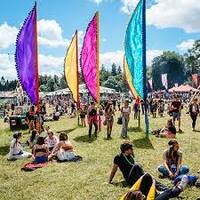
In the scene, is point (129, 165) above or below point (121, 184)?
above

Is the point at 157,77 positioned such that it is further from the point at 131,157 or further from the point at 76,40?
the point at 131,157

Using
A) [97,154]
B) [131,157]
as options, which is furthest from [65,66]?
[131,157]

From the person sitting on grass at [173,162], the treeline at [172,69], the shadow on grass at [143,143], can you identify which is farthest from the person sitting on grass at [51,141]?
the treeline at [172,69]

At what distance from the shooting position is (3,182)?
12164 mm

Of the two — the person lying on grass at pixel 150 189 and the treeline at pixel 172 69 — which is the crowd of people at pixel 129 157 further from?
the treeline at pixel 172 69

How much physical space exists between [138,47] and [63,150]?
6.59 m

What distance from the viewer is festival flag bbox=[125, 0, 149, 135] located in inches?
736

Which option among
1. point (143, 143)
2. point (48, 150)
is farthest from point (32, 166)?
point (143, 143)

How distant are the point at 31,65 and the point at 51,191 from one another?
8.25 meters

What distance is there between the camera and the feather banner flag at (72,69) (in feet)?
85.0

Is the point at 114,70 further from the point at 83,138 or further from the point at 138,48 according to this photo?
the point at 138,48

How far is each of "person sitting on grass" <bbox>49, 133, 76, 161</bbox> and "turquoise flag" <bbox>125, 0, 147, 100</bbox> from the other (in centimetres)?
533

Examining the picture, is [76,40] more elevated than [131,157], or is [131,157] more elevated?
[76,40]

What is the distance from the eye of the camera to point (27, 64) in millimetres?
17812
